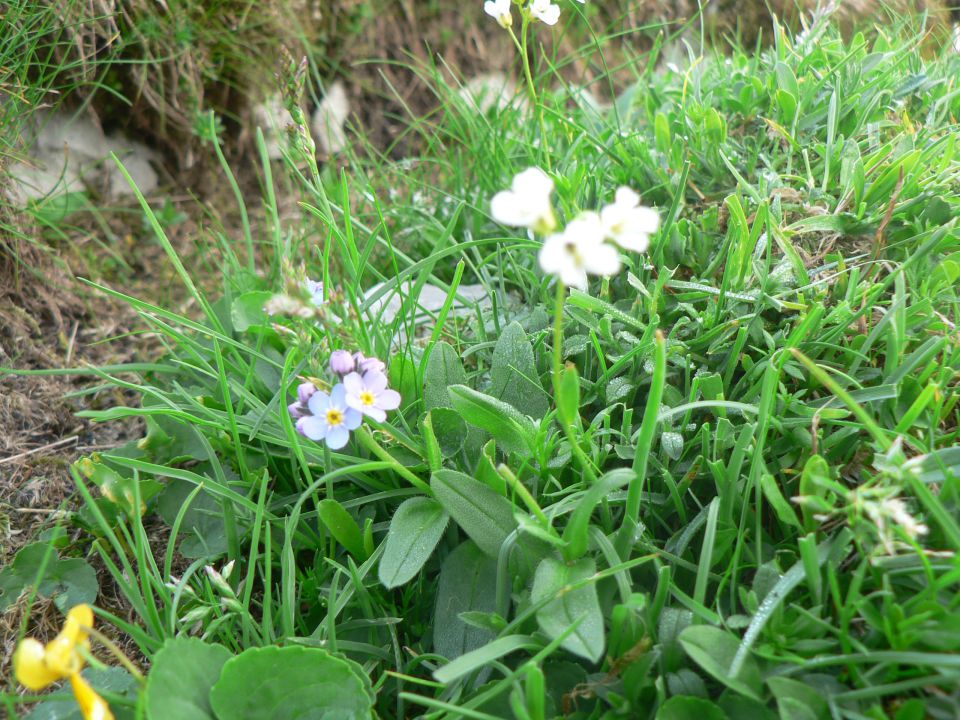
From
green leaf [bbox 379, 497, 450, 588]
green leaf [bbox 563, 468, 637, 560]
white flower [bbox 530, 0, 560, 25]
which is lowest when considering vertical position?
green leaf [bbox 563, 468, 637, 560]

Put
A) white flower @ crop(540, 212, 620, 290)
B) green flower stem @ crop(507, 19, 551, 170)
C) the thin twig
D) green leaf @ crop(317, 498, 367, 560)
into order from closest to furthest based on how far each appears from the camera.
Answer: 1. white flower @ crop(540, 212, 620, 290)
2. green leaf @ crop(317, 498, 367, 560)
3. green flower stem @ crop(507, 19, 551, 170)
4. the thin twig

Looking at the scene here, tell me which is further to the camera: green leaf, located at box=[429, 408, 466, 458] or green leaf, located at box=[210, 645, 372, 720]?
green leaf, located at box=[429, 408, 466, 458]

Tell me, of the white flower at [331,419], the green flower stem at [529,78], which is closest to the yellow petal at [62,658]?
the white flower at [331,419]

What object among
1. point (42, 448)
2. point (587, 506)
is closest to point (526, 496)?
point (587, 506)

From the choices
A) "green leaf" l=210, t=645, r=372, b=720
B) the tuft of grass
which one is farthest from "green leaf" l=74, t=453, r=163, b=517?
"green leaf" l=210, t=645, r=372, b=720

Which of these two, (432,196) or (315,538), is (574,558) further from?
(432,196)

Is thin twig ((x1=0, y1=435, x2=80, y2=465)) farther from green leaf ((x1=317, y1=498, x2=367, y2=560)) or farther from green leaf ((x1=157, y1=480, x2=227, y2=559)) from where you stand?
green leaf ((x1=317, y1=498, x2=367, y2=560))
